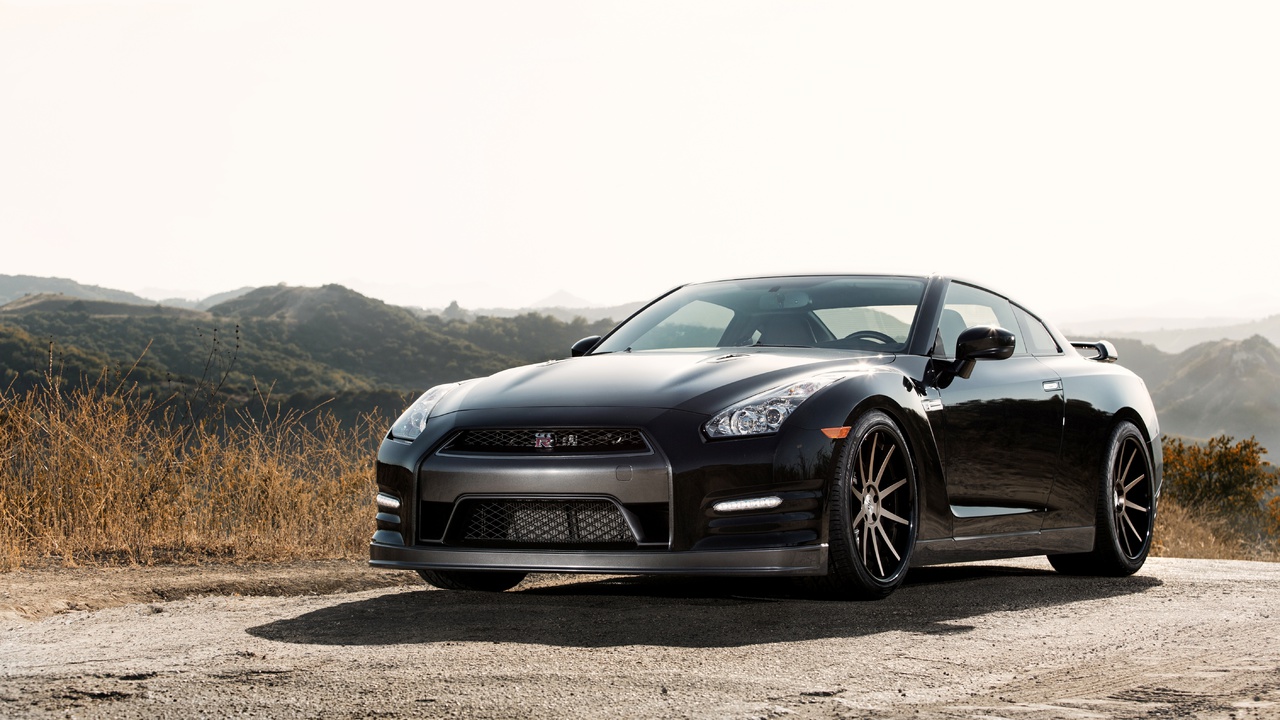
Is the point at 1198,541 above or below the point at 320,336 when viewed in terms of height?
below

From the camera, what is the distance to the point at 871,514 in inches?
230

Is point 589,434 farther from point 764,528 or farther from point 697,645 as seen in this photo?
point 697,645

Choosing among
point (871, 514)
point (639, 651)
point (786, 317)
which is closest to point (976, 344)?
point (786, 317)

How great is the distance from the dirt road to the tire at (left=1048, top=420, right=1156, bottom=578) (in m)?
0.61

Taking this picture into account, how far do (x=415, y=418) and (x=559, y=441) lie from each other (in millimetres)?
889

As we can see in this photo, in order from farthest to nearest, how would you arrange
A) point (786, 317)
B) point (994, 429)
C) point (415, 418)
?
point (786, 317) < point (994, 429) < point (415, 418)

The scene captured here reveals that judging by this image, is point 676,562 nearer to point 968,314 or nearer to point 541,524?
point 541,524

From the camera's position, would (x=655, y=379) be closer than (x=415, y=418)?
Yes

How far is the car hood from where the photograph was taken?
566 centimetres

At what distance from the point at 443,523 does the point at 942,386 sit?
7.82 feet

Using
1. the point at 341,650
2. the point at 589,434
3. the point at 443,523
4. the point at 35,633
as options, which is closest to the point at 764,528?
the point at 589,434

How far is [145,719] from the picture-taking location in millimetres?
3488

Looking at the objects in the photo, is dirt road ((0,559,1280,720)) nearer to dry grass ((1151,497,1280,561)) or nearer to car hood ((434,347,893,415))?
car hood ((434,347,893,415))

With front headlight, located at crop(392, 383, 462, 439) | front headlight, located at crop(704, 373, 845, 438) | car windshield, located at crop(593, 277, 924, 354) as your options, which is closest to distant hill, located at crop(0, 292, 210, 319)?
Result: car windshield, located at crop(593, 277, 924, 354)
